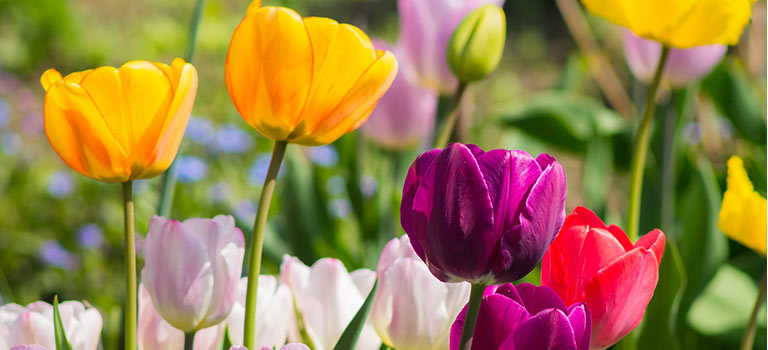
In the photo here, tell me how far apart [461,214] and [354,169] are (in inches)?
33.9

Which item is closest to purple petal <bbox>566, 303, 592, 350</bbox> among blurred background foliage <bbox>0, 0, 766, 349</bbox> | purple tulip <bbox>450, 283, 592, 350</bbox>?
purple tulip <bbox>450, 283, 592, 350</bbox>

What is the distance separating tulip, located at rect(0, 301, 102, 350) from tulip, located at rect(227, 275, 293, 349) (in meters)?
0.07

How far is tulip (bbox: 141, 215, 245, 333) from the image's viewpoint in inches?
14.8

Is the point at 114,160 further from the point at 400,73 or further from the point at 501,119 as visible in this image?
the point at 501,119

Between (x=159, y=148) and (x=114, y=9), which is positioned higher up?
(x=159, y=148)

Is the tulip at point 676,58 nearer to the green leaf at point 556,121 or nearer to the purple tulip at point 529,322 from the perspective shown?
the green leaf at point 556,121

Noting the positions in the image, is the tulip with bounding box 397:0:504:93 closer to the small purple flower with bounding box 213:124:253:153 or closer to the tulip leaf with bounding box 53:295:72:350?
the tulip leaf with bounding box 53:295:72:350

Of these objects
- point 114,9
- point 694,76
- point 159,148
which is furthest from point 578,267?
point 114,9

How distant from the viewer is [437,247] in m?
0.32

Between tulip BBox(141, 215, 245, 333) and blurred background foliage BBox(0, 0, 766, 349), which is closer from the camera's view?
tulip BBox(141, 215, 245, 333)

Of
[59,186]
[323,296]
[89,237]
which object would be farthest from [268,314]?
[59,186]

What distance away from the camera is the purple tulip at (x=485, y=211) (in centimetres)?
31

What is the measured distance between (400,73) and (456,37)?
1.48 ft

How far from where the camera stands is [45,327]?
Answer: 0.40m
